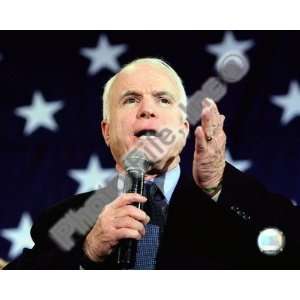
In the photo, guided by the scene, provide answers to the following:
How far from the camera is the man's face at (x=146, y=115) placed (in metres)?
2.81

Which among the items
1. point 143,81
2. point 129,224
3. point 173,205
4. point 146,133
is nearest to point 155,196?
point 173,205

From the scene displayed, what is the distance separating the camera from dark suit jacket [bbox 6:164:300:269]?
2.71 metres

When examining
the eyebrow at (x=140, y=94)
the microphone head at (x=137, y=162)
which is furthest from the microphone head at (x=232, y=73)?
the microphone head at (x=137, y=162)

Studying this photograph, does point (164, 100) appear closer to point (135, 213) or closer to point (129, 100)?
point (129, 100)

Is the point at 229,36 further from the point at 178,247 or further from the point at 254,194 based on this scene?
the point at 178,247

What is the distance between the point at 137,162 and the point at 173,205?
0.35 metres

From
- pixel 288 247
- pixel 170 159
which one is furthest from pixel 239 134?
pixel 288 247

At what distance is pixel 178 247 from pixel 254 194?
405mm

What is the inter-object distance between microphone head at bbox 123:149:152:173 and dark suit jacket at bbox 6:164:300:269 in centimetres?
22

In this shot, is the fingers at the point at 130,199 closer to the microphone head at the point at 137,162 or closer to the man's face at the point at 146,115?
the microphone head at the point at 137,162

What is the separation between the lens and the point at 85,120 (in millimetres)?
2984

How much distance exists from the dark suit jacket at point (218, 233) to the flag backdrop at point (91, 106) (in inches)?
2.9

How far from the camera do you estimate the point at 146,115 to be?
2809 mm

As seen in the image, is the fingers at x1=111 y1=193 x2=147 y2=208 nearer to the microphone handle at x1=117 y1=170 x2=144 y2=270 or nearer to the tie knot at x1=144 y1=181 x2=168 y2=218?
the microphone handle at x1=117 y1=170 x2=144 y2=270
